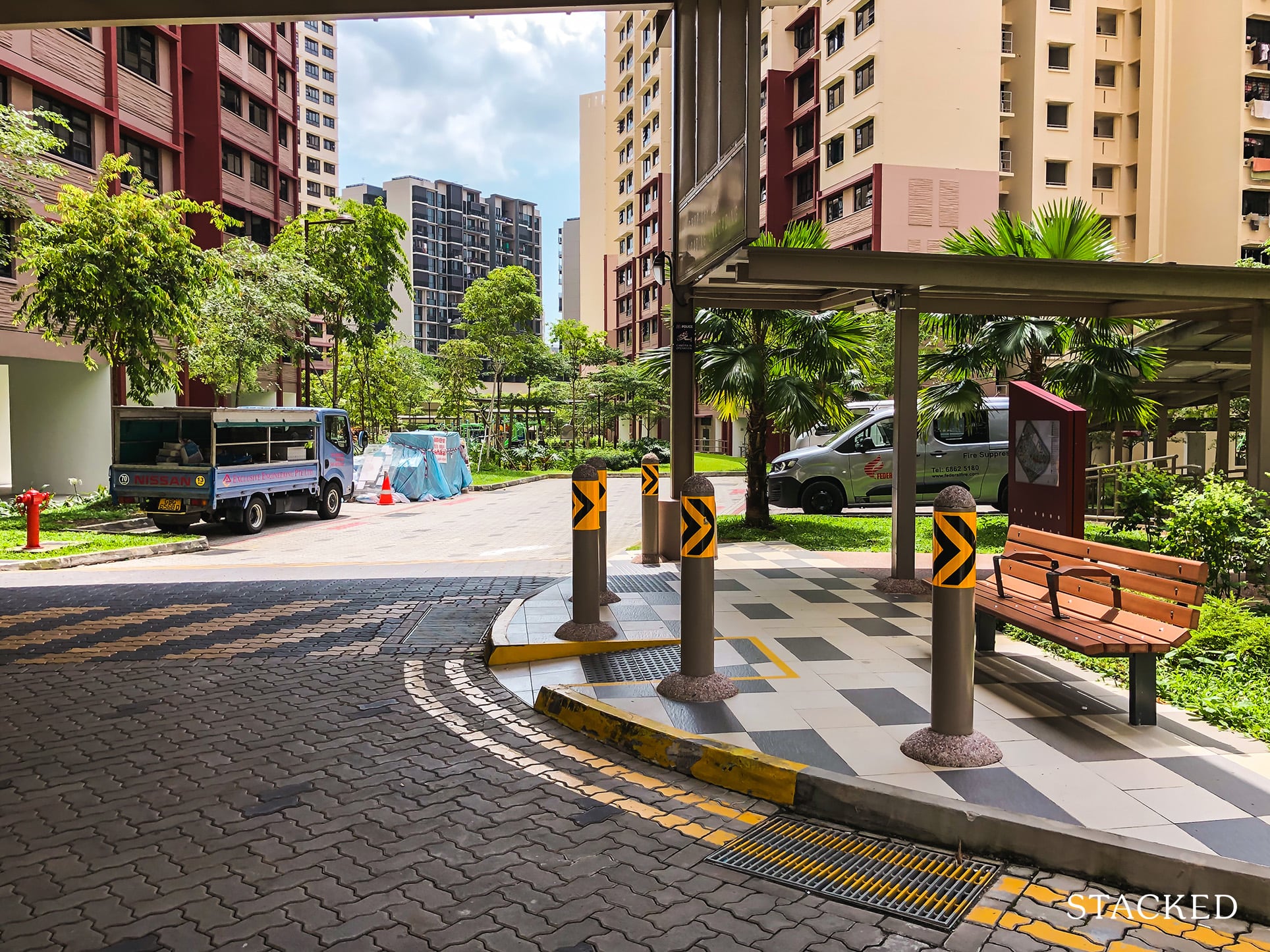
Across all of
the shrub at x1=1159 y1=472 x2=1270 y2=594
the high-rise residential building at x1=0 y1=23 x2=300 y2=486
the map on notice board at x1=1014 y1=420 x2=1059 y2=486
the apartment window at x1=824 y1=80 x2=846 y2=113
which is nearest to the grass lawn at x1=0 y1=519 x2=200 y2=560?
the high-rise residential building at x1=0 y1=23 x2=300 y2=486

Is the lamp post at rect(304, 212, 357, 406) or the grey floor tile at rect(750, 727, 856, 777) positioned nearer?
the grey floor tile at rect(750, 727, 856, 777)

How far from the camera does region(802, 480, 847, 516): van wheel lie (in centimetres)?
1754

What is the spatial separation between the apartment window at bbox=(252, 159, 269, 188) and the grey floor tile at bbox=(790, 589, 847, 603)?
35.8 m

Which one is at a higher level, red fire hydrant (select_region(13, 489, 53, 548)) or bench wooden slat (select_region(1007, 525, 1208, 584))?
bench wooden slat (select_region(1007, 525, 1208, 584))

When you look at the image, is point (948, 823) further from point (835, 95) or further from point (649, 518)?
point (835, 95)

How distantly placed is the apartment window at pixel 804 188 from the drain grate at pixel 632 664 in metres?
41.3

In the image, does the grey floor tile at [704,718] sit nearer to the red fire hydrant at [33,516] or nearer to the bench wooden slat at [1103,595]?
the bench wooden slat at [1103,595]

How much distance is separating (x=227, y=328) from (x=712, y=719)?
21379mm

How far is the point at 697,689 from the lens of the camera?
5.62 metres

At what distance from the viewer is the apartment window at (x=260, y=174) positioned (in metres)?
37.8

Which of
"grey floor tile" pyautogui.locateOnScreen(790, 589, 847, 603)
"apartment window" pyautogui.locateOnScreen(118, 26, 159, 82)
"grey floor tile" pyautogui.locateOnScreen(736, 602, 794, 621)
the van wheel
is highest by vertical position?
"apartment window" pyautogui.locateOnScreen(118, 26, 159, 82)

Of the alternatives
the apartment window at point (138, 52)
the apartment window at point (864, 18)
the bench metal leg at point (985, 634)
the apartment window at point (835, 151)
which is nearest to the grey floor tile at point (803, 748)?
the bench metal leg at point (985, 634)

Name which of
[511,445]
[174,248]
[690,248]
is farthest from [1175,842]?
[511,445]

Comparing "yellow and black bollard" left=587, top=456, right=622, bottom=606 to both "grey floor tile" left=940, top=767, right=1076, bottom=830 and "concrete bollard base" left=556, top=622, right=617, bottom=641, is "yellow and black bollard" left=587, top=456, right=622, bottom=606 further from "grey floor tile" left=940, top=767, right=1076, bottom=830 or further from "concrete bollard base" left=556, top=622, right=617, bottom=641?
"grey floor tile" left=940, top=767, right=1076, bottom=830
